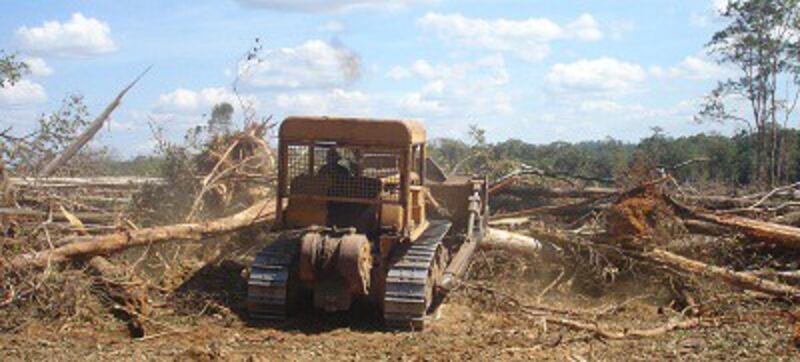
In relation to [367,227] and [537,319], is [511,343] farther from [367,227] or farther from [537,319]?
[367,227]

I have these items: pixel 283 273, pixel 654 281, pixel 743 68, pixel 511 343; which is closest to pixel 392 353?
pixel 511 343

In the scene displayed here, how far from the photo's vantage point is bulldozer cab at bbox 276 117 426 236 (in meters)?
9.41

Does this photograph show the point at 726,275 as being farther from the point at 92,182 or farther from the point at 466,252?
the point at 92,182

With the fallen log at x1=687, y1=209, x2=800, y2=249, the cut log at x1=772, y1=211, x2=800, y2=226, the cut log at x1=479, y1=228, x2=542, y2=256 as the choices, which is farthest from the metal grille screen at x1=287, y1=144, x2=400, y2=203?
the cut log at x1=772, y1=211, x2=800, y2=226

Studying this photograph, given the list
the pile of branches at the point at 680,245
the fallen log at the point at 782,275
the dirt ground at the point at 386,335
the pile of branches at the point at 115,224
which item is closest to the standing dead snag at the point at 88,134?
the pile of branches at the point at 115,224

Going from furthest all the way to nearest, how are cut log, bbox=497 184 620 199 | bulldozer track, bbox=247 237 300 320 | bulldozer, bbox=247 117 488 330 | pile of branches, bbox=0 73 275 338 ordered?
cut log, bbox=497 184 620 199
bulldozer track, bbox=247 237 300 320
bulldozer, bbox=247 117 488 330
pile of branches, bbox=0 73 275 338

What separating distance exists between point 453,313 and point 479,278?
2027 mm

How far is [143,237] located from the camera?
10.5 meters

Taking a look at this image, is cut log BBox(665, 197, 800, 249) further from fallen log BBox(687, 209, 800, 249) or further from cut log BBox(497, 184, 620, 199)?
cut log BBox(497, 184, 620, 199)

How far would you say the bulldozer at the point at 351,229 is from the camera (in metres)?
8.98

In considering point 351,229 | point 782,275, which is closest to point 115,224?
point 351,229

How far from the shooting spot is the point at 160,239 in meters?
10.7

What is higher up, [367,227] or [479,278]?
[367,227]

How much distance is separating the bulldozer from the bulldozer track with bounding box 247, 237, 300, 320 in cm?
1
